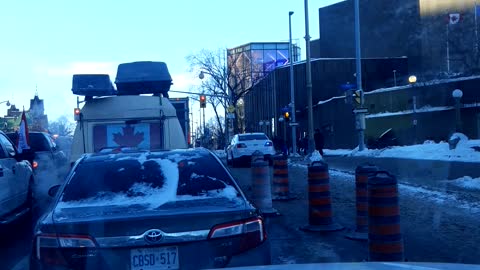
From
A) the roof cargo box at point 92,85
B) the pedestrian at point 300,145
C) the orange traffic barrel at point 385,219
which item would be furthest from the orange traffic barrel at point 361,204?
the pedestrian at point 300,145

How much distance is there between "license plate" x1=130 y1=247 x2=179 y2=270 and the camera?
187 inches

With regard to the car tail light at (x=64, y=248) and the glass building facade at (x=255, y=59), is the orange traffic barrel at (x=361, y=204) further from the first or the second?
the glass building facade at (x=255, y=59)

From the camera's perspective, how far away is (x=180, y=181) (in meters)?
5.68

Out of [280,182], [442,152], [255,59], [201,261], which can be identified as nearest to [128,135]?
[280,182]

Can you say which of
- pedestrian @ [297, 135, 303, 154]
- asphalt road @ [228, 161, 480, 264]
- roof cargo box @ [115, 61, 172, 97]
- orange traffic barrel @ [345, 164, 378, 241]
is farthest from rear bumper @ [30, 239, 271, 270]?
pedestrian @ [297, 135, 303, 154]

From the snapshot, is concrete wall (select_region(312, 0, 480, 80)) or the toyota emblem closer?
the toyota emblem

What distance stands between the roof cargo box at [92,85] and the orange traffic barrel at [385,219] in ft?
26.0

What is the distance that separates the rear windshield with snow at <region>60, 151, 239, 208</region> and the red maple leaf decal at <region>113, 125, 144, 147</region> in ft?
22.7

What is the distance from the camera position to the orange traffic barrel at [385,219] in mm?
7043

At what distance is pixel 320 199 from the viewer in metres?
10.1

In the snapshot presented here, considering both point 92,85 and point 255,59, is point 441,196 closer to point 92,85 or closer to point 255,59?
point 92,85

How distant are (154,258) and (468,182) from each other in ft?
40.9

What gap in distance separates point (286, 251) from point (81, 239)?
4.25 metres

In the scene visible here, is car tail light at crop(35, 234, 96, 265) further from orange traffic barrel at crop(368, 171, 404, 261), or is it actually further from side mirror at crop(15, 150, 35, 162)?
side mirror at crop(15, 150, 35, 162)
